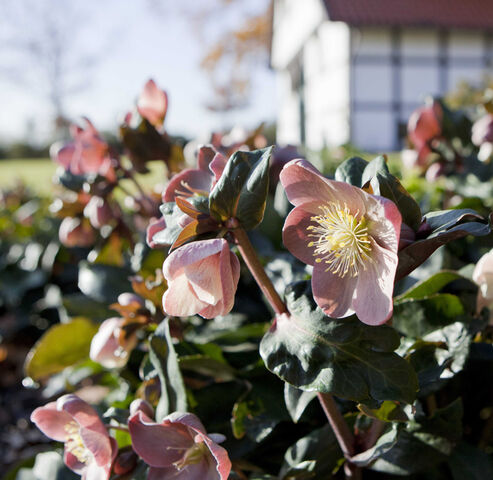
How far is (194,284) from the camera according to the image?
0.49 m

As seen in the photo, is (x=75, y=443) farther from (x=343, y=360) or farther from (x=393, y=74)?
(x=393, y=74)

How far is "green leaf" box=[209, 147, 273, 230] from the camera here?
0.50 metres

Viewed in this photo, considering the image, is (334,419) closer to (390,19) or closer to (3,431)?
(3,431)

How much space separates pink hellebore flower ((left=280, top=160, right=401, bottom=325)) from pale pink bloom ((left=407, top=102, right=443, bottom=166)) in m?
0.72

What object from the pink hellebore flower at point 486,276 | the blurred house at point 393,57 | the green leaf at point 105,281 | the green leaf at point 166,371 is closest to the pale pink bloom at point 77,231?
the green leaf at point 105,281

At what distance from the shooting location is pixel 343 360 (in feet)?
1.70

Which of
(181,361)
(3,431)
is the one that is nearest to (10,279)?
(3,431)

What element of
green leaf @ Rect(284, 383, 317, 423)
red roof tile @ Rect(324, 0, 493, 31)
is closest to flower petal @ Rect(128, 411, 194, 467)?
green leaf @ Rect(284, 383, 317, 423)

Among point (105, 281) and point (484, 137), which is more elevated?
point (484, 137)

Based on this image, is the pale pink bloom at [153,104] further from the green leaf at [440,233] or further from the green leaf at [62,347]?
the green leaf at [440,233]

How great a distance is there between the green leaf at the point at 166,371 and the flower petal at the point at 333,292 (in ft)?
0.71

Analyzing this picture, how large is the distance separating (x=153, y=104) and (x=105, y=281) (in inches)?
12.7

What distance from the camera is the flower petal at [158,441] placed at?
0.58 metres

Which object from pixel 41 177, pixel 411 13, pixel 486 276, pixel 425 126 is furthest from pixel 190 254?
pixel 411 13
